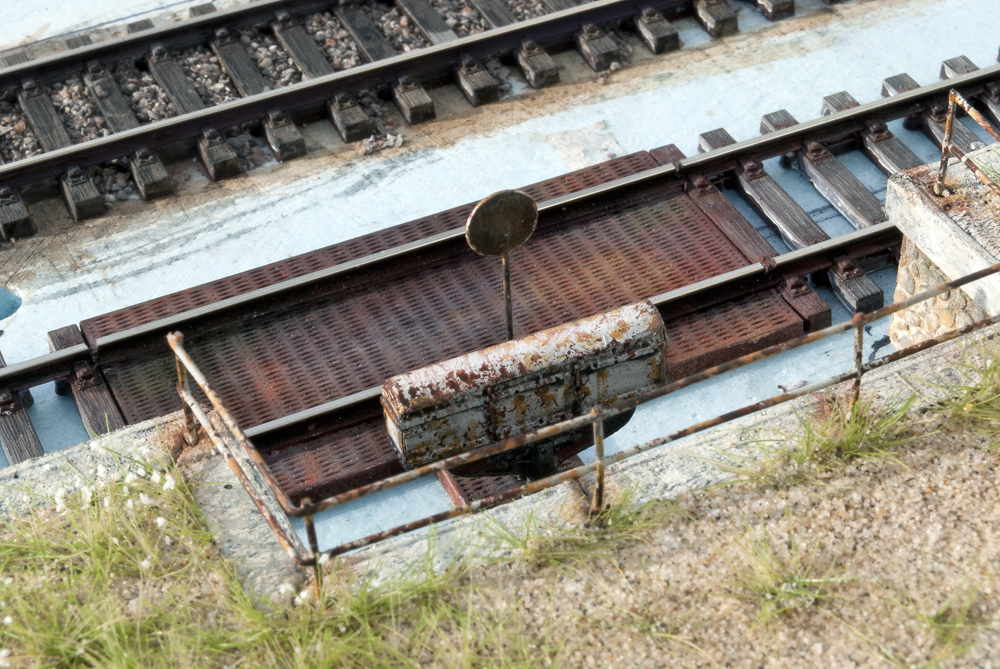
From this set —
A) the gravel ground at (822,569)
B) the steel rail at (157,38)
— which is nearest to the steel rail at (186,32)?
the steel rail at (157,38)

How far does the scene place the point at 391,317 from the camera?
280 inches

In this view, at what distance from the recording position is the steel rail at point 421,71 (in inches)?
316

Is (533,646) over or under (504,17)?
under

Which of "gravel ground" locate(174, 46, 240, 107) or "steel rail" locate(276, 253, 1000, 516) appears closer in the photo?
"steel rail" locate(276, 253, 1000, 516)

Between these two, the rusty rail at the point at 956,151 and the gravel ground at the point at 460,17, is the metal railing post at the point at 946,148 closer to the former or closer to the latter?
the rusty rail at the point at 956,151

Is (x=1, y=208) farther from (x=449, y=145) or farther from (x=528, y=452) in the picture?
(x=528, y=452)

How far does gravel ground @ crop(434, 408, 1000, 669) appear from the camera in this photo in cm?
429

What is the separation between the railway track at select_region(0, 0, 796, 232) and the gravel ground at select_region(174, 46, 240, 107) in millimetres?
10

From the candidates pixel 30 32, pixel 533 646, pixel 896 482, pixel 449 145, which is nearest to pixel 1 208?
pixel 30 32

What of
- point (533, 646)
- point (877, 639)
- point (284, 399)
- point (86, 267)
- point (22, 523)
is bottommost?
point (877, 639)

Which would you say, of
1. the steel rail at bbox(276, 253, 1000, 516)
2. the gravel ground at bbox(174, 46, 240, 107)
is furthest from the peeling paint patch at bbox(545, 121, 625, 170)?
the steel rail at bbox(276, 253, 1000, 516)

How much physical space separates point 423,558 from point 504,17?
5682 millimetres

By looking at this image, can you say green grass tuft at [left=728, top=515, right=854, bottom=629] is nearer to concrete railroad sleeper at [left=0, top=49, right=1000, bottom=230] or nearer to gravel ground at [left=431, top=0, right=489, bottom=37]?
concrete railroad sleeper at [left=0, top=49, right=1000, bottom=230]

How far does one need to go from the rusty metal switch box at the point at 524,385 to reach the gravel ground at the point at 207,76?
4321 mm
